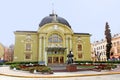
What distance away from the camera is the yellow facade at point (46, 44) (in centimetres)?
4972

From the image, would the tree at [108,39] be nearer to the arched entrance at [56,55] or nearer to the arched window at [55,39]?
the arched entrance at [56,55]

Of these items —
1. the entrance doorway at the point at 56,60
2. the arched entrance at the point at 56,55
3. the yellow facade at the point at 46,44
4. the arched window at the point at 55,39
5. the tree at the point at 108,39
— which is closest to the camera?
the yellow facade at the point at 46,44

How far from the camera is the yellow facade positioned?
1957 inches

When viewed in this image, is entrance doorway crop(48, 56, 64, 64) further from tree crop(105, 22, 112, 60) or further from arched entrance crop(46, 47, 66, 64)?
tree crop(105, 22, 112, 60)

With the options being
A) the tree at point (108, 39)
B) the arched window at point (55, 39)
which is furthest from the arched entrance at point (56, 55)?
the tree at point (108, 39)

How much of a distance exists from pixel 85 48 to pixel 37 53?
47.6 feet

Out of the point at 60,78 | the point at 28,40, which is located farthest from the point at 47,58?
the point at 60,78

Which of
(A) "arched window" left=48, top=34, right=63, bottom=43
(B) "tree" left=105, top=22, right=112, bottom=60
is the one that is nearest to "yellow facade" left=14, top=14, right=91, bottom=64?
(A) "arched window" left=48, top=34, right=63, bottom=43

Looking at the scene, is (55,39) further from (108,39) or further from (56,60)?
(108,39)

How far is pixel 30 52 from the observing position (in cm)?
5038

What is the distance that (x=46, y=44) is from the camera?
50.2 meters

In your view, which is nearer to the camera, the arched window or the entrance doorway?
the entrance doorway

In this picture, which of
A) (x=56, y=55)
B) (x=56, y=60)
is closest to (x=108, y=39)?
(x=56, y=55)

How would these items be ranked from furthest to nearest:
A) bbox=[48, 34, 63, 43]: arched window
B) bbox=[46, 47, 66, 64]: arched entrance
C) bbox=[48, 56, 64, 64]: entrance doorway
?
bbox=[48, 34, 63, 43]: arched window
bbox=[48, 56, 64, 64]: entrance doorway
bbox=[46, 47, 66, 64]: arched entrance
